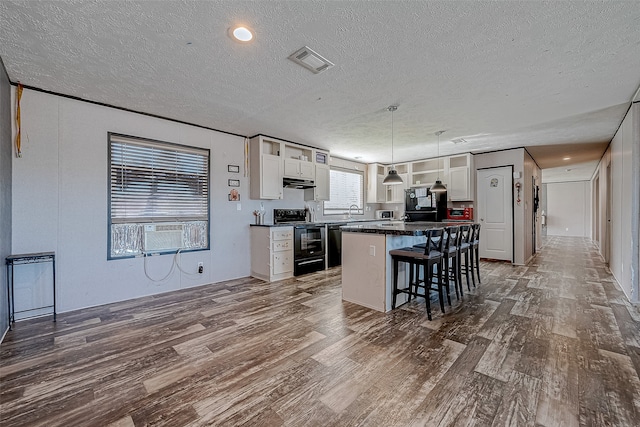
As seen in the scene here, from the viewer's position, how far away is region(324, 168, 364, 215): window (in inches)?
266

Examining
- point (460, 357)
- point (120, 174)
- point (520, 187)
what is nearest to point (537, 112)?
point (520, 187)

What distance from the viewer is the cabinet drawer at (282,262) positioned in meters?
4.63

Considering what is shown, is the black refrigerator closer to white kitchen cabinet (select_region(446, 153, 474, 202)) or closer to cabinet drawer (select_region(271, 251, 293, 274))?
white kitchen cabinet (select_region(446, 153, 474, 202))

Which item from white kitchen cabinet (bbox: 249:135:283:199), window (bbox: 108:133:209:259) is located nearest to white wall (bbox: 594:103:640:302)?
white kitchen cabinet (bbox: 249:135:283:199)

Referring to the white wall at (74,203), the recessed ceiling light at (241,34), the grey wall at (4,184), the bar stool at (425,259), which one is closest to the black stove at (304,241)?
the white wall at (74,203)

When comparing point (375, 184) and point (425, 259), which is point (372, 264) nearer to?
point (425, 259)

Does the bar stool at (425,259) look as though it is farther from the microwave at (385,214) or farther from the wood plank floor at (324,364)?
the microwave at (385,214)

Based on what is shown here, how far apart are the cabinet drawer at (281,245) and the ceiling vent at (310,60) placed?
285cm

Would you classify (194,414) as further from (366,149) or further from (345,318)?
(366,149)

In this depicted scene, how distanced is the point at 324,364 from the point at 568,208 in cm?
1480

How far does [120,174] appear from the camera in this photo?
365cm

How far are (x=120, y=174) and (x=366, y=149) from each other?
4425 millimetres

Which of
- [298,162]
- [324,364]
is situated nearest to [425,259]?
[324,364]

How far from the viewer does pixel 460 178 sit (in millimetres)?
6402
